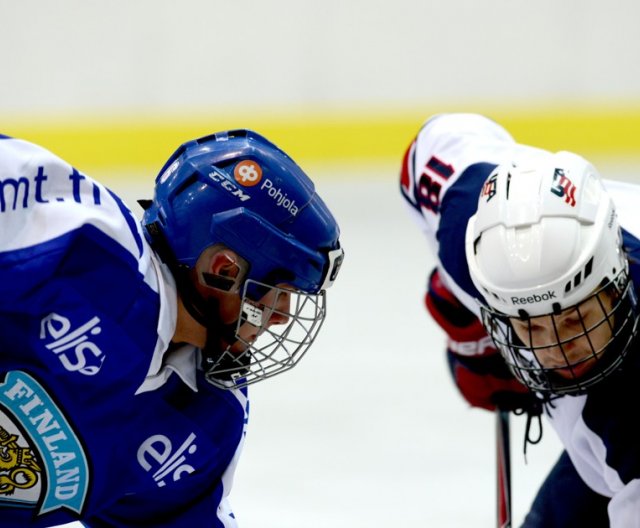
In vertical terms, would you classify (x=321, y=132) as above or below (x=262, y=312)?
below

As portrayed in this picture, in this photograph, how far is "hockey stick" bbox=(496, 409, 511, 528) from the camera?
269 cm

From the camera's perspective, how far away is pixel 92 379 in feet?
6.45

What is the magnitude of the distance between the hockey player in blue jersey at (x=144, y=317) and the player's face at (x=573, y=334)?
1.23ft

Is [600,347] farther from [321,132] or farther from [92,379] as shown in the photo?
[321,132]

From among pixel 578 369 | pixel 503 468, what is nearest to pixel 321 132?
pixel 503 468

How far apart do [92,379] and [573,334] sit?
835 millimetres

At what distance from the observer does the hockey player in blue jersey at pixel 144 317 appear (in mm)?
1914

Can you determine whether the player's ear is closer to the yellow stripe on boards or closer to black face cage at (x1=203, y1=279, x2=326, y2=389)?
black face cage at (x1=203, y1=279, x2=326, y2=389)

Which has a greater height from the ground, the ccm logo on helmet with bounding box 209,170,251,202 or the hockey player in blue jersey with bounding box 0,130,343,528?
the ccm logo on helmet with bounding box 209,170,251,202

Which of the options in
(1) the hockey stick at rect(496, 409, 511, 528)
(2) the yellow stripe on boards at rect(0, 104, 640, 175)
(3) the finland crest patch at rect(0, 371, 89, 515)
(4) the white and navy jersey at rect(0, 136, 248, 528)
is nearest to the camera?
(4) the white and navy jersey at rect(0, 136, 248, 528)

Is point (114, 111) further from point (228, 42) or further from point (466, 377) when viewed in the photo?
point (466, 377)

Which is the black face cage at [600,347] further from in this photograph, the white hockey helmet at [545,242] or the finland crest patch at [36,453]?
the finland crest patch at [36,453]

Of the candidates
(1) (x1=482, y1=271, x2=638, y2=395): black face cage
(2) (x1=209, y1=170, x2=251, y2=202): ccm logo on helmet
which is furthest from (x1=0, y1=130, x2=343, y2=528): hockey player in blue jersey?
(1) (x1=482, y1=271, x2=638, y2=395): black face cage

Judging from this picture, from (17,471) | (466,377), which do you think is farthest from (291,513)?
(17,471)
